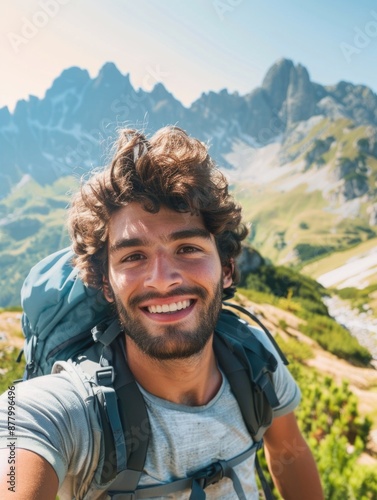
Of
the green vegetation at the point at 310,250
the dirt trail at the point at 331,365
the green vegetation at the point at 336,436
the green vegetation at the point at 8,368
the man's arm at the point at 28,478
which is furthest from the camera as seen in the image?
the green vegetation at the point at 310,250

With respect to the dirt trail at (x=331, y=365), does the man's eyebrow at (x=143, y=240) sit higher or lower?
higher

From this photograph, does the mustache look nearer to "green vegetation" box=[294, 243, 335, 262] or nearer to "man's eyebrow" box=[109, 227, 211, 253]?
"man's eyebrow" box=[109, 227, 211, 253]

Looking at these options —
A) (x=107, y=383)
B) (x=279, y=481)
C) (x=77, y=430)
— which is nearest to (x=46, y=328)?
(x=107, y=383)

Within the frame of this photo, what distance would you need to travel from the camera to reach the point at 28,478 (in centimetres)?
153

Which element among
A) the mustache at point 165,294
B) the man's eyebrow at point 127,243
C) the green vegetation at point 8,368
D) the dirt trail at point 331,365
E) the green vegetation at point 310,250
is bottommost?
the dirt trail at point 331,365

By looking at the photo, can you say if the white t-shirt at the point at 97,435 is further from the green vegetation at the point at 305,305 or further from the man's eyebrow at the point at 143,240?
the green vegetation at the point at 305,305

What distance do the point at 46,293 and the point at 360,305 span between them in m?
48.7

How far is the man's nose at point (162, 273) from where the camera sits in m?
2.13

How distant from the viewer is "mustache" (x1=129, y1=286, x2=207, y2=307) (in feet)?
7.02

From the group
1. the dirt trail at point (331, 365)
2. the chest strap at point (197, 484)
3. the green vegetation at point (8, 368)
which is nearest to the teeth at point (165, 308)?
the chest strap at point (197, 484)

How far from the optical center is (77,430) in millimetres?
1736

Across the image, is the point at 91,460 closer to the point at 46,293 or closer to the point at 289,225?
the point at 46,293

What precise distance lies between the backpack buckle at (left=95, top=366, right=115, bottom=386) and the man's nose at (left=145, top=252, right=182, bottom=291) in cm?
45

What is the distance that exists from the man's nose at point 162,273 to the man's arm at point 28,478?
0.92 metres
